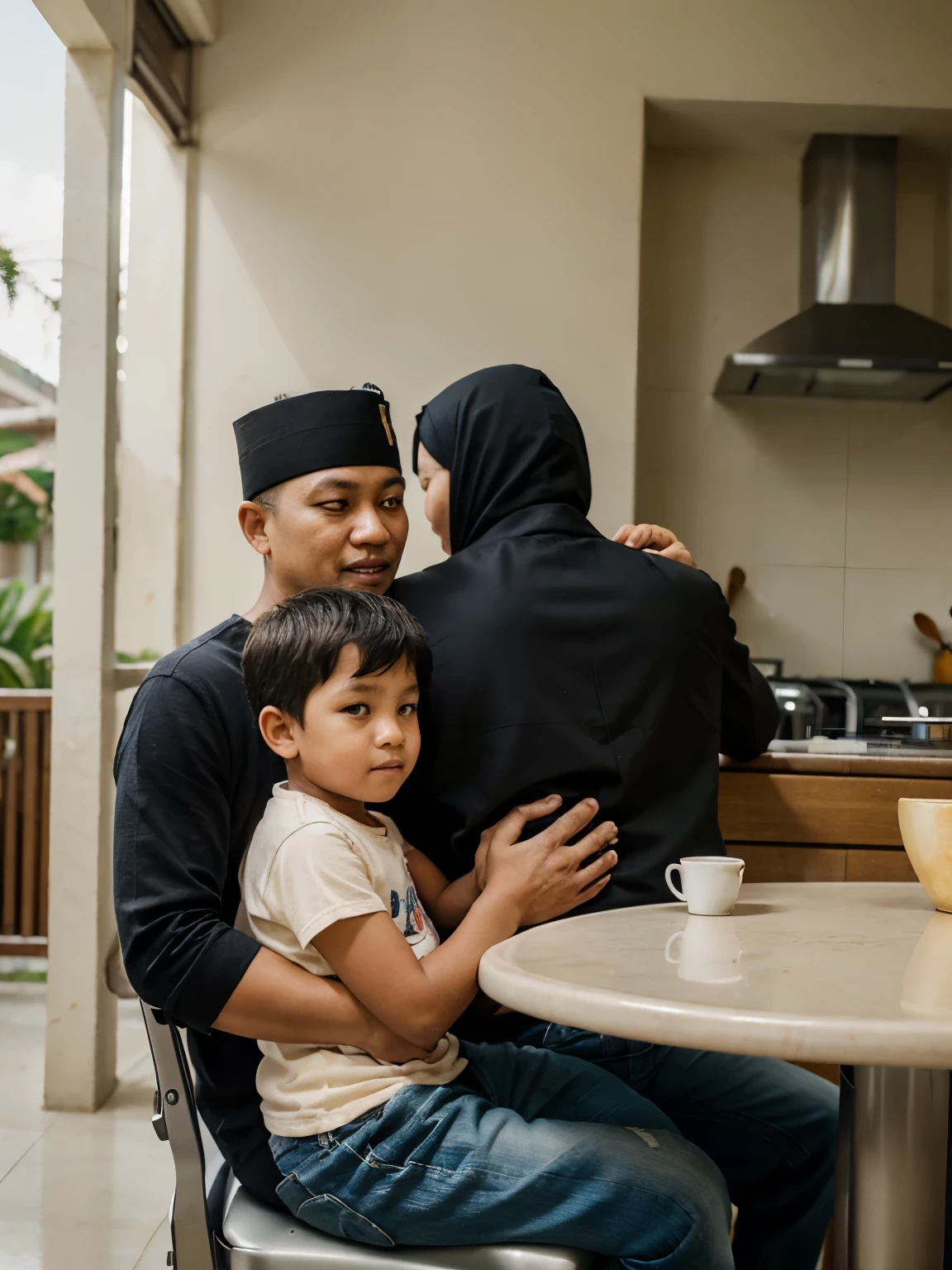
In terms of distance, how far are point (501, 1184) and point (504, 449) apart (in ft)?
3.01

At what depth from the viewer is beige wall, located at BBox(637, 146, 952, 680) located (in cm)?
416

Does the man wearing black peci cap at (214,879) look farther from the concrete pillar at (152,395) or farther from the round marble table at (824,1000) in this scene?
the concrete pillar at (152,395)

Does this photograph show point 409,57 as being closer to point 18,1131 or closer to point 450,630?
point 450,630

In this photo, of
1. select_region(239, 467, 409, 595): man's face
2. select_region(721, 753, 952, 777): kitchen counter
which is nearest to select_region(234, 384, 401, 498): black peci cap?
select_region(239, 467, 409, 595): man's face

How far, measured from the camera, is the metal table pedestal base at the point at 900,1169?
40.8 inches

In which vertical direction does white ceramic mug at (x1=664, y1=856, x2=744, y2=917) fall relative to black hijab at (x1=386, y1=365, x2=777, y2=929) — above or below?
below

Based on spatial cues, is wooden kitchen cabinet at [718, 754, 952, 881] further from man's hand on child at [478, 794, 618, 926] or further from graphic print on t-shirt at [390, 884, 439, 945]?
graphic print on t-shirt at [390, 884, 439, 945]

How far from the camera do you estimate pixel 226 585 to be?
371cm

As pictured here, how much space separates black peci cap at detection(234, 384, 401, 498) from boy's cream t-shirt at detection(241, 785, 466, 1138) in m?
0.47

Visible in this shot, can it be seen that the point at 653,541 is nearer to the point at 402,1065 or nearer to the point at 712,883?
the point at 712,883

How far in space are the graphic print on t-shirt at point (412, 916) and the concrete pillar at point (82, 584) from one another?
6.42 feet

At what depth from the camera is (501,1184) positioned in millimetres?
1030

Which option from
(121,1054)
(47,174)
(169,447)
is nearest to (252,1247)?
(121,1054)

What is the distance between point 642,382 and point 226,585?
165 cm
